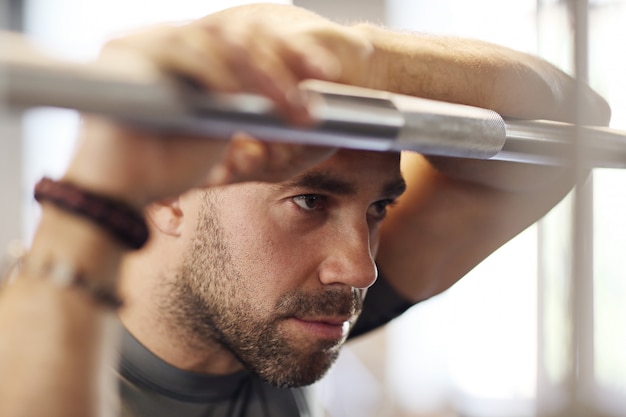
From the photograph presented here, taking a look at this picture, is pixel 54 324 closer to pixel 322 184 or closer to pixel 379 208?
pixel 322 184

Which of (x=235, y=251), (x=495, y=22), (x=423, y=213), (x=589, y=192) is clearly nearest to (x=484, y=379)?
(x=495, y=22)

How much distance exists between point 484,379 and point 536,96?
2.35 m

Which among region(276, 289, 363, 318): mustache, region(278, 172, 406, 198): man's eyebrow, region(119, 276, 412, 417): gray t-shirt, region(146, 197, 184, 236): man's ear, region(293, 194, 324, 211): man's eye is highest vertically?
region(278, 172, 406, 198): man's eyebrow

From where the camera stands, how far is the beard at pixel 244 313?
2.98 feet

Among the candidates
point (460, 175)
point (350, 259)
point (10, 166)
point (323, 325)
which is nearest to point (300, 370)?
point (323, 325)

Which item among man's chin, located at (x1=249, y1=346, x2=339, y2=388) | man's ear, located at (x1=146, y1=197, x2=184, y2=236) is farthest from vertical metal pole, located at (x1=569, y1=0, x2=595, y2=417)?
man's ear, located at (x1=146, y1=197, x2=184, y2=236)

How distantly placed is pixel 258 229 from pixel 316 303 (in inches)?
4.5

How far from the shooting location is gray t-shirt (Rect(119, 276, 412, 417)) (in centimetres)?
95

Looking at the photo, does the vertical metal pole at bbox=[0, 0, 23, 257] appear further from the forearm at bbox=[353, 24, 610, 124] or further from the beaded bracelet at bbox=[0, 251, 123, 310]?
the beaded bracelet at bbox=[0, 251, 123, 310]

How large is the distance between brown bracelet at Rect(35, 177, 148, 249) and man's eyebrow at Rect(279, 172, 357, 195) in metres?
0.45

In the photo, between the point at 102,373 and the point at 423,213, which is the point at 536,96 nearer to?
the point at 423,213

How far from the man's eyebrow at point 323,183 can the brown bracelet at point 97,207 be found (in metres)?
0.45

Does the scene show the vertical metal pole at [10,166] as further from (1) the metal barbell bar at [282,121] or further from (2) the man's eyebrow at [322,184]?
(1) the metal barbell bar at [282,121]

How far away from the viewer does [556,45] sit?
0.47 metres
